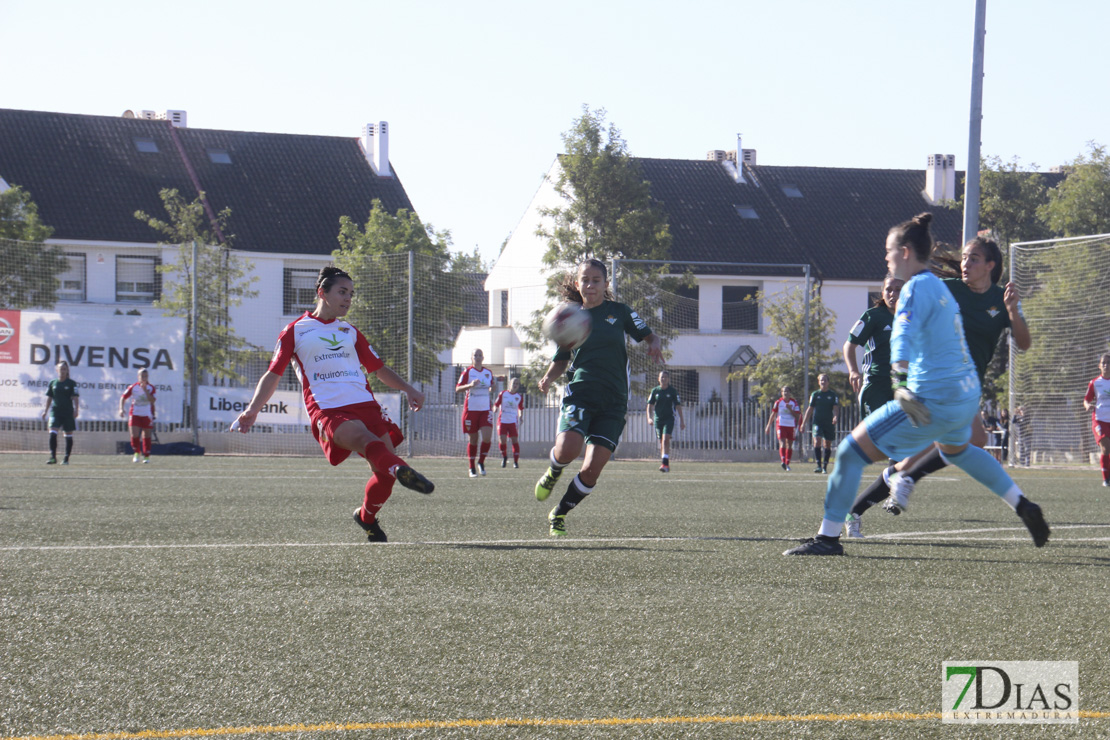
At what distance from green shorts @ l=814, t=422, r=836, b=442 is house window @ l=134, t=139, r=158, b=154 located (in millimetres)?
29911

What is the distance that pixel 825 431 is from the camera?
73.5 feet

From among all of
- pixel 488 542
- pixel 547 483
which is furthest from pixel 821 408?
pixel 488 542

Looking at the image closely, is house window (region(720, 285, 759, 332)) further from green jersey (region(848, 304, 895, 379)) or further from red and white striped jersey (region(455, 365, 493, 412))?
green jersey (region(848, 304, 895, 379))

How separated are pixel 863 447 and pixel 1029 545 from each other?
248 cm

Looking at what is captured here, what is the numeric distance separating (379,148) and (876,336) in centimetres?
3834

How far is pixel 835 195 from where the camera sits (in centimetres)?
4928

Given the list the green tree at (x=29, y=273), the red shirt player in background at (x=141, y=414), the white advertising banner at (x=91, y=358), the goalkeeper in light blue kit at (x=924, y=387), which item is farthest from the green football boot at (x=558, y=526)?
the green tree at (x=29, y=273)

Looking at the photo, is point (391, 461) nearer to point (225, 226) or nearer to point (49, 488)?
point (49, 488)

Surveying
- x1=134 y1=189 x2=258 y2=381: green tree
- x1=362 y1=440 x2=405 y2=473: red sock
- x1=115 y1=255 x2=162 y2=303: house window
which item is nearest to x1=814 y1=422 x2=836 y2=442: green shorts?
x1=134 y1=189 x2=258 y2=381: green tree

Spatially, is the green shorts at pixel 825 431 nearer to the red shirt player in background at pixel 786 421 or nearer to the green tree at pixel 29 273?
the red shirt player in background at pixel 786 421

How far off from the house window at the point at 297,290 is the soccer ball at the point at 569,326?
32.4 metres

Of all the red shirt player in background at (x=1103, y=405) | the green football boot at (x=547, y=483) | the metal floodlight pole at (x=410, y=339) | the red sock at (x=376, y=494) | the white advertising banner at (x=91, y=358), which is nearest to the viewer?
the red sock at (x=376, y=494)

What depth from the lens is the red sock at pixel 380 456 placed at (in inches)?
292

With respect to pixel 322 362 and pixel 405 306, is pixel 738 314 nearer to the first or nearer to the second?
pixel 405 306
